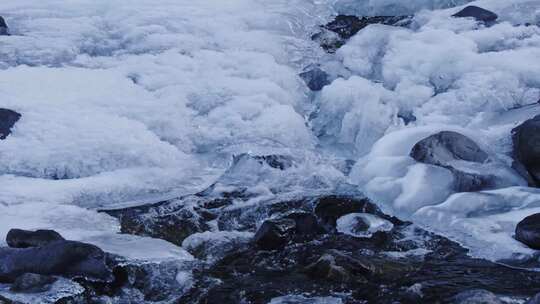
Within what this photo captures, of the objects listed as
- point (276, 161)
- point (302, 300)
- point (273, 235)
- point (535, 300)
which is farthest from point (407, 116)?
point (535, 300)

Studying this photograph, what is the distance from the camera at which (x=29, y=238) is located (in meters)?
4.93

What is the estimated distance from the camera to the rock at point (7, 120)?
21.9 ft

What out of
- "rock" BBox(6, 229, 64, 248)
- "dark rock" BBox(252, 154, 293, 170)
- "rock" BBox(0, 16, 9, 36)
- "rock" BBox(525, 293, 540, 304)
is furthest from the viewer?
"rock" BBox(0, 16, 9, 36)

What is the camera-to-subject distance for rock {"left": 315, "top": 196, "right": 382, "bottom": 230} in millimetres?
5664

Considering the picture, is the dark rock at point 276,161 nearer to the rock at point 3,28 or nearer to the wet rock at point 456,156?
the wet rock at point 456,156

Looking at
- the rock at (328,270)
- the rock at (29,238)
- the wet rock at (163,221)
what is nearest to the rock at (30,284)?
the rock at (29,238)

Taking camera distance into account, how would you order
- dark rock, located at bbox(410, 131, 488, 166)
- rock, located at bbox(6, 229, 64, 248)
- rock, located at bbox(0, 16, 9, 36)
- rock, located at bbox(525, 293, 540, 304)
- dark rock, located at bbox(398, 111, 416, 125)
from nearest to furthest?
rock, located at bbox(525, 293, 540, 304) → rock, located at bbox(6, 229, 64, 248) → dark rock, located at bbox(410, 131, 488, 166) → dark rock, located at bbox(398, 111, 416, 125) → rock, located at bbox(0, 16, 9, 36)

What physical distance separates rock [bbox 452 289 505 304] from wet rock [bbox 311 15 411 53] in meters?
5.67

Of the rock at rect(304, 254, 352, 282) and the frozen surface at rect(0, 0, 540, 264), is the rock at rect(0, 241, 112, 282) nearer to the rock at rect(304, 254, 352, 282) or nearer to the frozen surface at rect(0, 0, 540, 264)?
the frozen surface at rect(0, 0, 540, 264)

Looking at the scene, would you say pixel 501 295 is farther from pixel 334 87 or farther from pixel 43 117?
pixel 43 117

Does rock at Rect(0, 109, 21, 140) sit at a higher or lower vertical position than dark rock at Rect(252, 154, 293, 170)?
higher

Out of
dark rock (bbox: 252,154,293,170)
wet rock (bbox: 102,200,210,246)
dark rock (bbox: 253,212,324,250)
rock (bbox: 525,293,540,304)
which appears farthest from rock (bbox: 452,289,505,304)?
dark rock (bbox: 252,154,293,170)

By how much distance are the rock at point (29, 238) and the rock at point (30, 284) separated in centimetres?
43

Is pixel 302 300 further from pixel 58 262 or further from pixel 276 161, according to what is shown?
pixel 276 161
